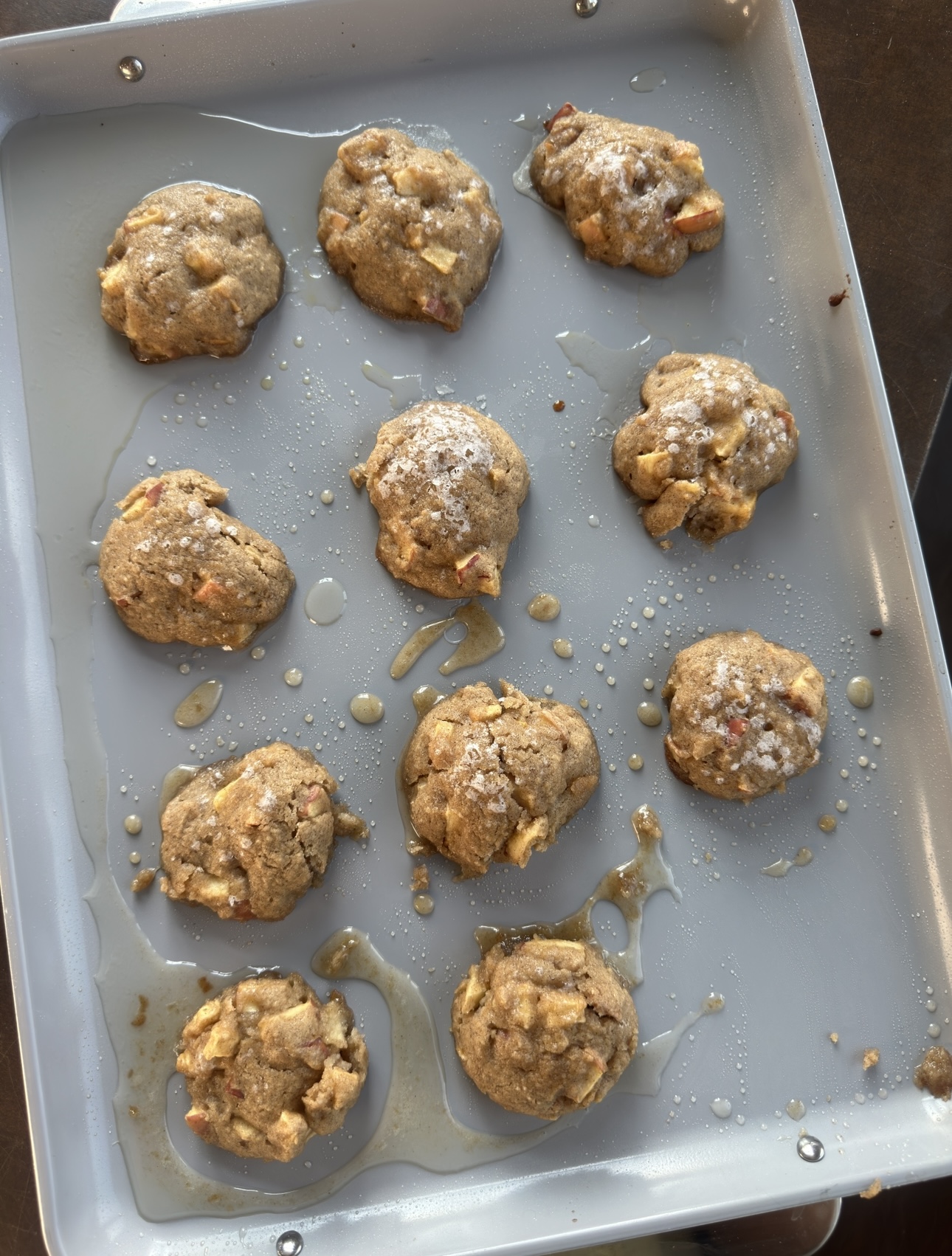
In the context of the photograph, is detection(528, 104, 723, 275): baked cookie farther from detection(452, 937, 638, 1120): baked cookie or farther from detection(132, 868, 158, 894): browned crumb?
detection(132, 868, 158, 894): browned crumb

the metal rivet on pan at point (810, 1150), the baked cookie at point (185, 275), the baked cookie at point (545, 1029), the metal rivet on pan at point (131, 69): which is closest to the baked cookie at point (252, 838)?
the baked cookie at point (545, 1029)

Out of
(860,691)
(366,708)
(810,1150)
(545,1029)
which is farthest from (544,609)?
(810,1150)

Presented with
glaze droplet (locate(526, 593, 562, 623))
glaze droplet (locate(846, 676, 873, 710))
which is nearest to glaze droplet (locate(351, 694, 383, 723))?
glaze droplet (locate(526, 593, 562, 623))

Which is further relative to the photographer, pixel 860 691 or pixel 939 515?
pixel 939 515

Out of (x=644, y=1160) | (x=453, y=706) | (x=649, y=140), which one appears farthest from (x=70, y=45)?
(x=644, y=1160)

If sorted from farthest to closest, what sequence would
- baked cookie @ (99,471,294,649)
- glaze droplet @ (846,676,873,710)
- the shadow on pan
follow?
the shadow on pan
glaze droplet @ (846,676,873,710)
baked cookie @ (99,471,294,649)

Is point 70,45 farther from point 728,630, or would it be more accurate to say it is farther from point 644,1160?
point 644,1160

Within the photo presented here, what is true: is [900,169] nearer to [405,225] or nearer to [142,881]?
[405,225]
